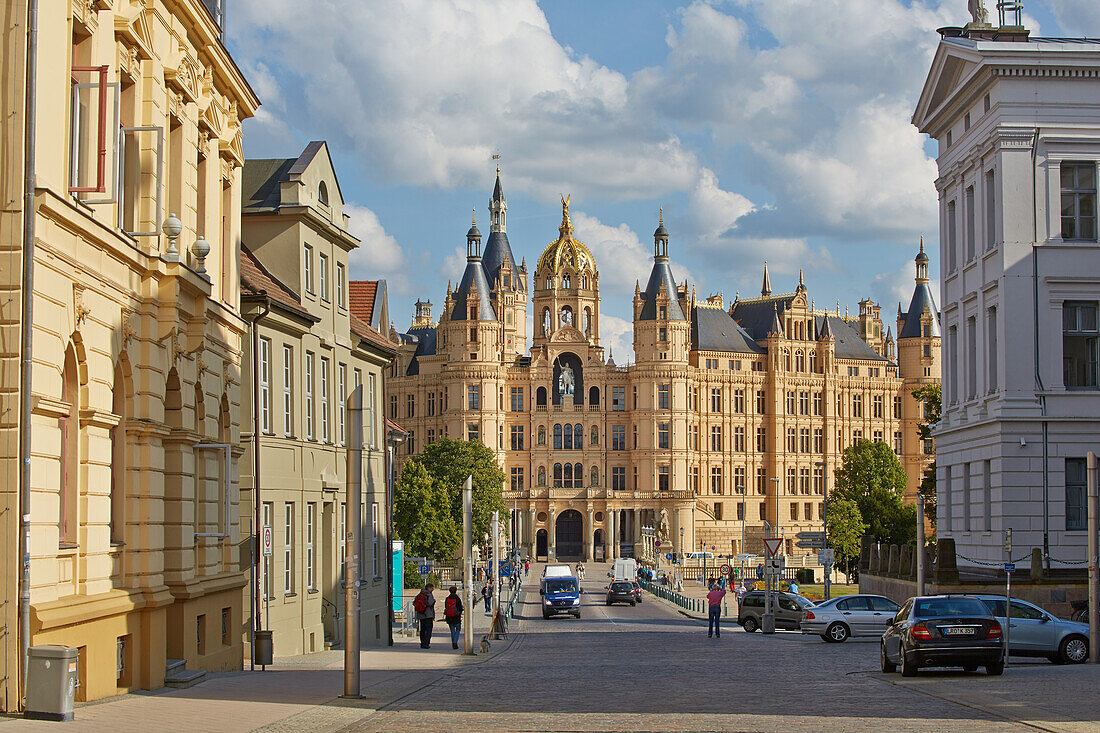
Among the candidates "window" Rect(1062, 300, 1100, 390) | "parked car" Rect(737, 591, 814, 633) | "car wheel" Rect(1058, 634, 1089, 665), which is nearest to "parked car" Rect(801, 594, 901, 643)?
"parked car" Rect(737, 591, 814, 633)

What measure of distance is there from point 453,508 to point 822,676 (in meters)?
88.6

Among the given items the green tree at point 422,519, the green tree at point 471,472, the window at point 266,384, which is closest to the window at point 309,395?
the window at point 266,384

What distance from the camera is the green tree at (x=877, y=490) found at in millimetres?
102688

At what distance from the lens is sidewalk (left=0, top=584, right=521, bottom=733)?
16.4m

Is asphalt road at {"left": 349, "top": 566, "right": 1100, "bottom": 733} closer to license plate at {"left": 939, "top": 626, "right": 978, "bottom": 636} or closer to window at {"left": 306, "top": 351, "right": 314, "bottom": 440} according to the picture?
license plate at {"left": 939, "top": 626, "right": 978, "bottom": 636}

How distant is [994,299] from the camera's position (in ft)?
128

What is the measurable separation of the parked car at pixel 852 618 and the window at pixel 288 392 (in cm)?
1587

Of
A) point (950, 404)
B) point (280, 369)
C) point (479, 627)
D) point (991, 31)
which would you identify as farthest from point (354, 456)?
point (479, 627)

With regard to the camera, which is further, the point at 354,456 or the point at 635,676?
the point at 635,676

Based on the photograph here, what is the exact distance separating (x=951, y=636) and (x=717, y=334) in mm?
127607

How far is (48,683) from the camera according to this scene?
15633 mm

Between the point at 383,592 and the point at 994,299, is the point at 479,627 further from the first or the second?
the point at 994,299

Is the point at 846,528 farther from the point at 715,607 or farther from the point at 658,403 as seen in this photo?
the point at 715,607

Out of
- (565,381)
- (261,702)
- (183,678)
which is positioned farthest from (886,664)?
(565,381)
